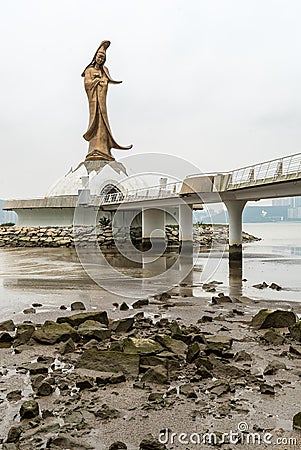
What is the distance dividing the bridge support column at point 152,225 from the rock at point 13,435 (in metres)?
34.9

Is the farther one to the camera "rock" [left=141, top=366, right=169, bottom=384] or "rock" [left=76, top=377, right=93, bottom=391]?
"rock" [left=141, top=366, right=169, bottom=384]

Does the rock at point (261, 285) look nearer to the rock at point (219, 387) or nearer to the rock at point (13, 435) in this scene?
the rock at point (219, 387)

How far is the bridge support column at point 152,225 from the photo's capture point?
4025 centimetres

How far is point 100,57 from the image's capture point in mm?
48938

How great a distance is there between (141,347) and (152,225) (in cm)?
3346

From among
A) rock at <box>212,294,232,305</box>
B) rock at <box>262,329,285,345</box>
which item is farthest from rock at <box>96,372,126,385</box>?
rock at <box>212,294,232,305</box>

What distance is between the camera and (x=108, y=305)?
12.3 metres

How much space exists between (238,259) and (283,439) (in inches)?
884

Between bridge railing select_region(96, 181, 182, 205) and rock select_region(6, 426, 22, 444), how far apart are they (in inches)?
1042

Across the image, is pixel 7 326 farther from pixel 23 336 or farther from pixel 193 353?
pixel 193 353

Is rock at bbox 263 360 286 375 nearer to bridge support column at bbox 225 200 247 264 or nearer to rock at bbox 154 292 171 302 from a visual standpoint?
rock at bbox 154 292 171 302

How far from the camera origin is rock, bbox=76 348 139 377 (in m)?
6.68

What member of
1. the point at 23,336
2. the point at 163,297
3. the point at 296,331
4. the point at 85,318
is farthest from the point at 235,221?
the point at 23,336

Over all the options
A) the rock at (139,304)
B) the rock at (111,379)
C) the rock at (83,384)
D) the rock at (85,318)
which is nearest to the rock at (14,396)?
the rock at (83,384)
